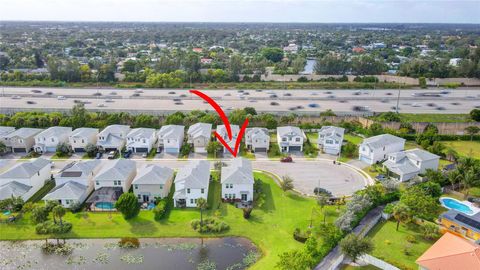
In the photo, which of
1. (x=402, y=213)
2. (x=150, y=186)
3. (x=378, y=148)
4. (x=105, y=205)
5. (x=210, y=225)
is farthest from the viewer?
(x=378, y=148)

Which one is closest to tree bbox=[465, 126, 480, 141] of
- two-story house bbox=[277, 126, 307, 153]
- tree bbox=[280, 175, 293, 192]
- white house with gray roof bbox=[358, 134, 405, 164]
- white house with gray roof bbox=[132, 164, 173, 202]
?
white house with gray roof bbox=[358, 134, 405, 164]

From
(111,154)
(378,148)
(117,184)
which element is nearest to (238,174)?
(117,184)

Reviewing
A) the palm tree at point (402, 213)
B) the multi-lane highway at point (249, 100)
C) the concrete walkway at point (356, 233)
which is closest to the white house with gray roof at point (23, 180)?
the multi-lane highway at point (249, 100)

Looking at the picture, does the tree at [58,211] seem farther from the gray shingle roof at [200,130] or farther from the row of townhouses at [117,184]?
the gray shingle roof at [200,130]

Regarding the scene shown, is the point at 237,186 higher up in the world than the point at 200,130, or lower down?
lower down

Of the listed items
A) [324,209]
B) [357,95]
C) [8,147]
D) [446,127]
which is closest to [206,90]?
[357,95]

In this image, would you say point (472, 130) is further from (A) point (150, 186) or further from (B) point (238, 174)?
(A) point (150, 186)

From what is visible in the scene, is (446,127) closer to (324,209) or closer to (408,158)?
(408,158)

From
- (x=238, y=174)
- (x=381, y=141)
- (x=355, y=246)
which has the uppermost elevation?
(x=381, y=141)
